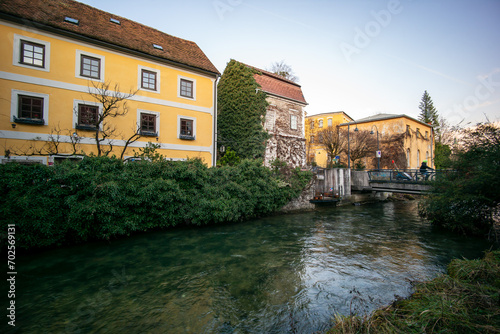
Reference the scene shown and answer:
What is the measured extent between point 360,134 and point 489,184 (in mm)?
24655

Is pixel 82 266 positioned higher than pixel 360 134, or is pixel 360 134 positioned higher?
pixel 360 134

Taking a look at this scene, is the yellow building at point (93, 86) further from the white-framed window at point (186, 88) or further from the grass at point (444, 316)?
the grass at point (444, 316)

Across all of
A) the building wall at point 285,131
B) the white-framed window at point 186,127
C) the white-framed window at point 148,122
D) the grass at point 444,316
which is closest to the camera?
the grass at point 444,316

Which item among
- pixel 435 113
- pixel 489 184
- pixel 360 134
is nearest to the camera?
pixel 489 184

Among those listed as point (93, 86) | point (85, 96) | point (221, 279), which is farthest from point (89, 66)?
point (221, 279)

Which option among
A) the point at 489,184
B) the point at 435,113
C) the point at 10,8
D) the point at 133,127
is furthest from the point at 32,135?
the point at 435,113

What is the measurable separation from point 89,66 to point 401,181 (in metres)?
22.7

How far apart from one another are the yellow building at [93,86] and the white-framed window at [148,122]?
0.20ft

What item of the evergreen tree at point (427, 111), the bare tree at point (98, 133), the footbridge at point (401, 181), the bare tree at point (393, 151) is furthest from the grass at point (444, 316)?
the evergreen tree at point (427, 111)

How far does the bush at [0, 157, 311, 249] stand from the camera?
26.8 feet

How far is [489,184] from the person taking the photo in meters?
10.1

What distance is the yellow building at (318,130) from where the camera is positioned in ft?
129

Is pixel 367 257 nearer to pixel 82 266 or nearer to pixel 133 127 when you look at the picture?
pixel 82 266

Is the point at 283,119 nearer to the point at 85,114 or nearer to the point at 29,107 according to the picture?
the point at 85,114
